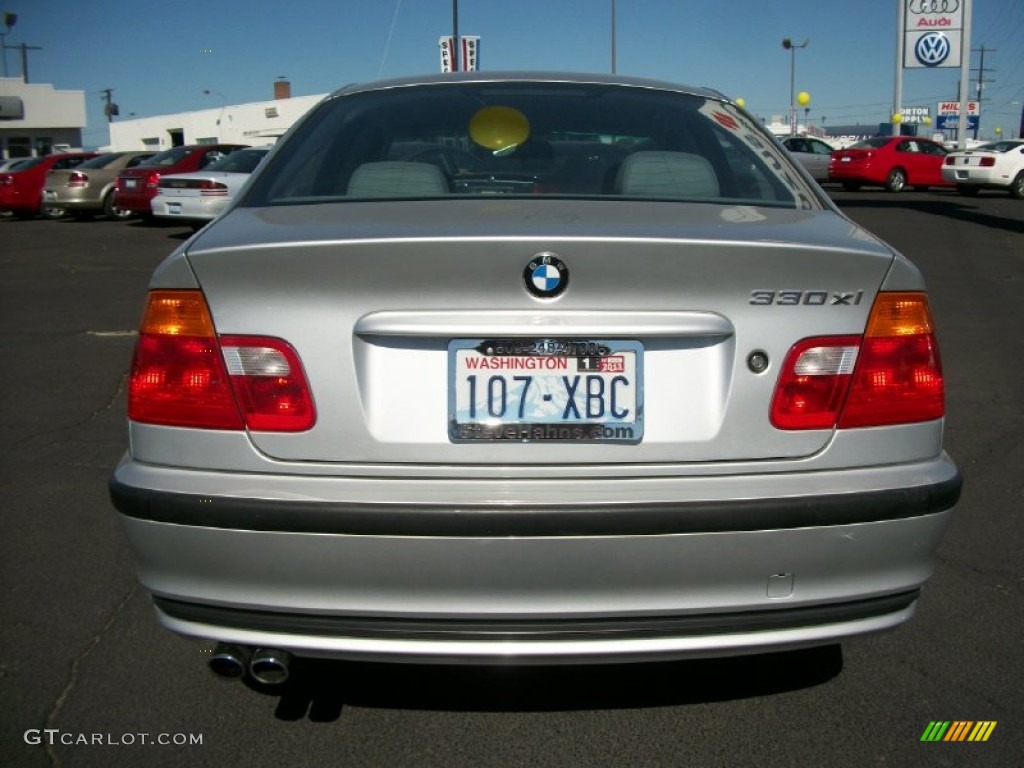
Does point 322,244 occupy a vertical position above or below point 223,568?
above

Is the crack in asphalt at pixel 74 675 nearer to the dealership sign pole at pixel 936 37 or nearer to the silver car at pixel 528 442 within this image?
the silver car at pixel 528 442

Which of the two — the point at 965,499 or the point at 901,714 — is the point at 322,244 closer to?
the point at 901,714

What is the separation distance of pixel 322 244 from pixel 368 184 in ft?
2.68

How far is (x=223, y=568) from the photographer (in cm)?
209

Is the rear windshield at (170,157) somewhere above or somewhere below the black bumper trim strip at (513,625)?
above

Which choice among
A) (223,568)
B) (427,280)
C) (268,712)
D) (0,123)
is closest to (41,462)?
(268,712)

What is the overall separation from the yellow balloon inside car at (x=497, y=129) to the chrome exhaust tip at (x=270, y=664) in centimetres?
175

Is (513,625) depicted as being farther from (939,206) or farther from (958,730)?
(939,206)

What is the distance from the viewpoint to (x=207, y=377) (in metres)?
2.14

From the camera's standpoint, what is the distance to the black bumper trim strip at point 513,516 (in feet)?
6.61

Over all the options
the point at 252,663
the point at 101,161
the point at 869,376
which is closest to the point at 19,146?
the point at 101,161

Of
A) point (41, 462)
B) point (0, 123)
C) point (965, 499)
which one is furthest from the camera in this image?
point (0, 123)

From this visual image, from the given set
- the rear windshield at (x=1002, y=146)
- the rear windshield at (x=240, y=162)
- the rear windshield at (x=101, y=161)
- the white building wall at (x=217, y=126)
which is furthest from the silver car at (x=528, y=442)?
the white building wall at (x=217, y=126)

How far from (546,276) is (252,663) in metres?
1.05
